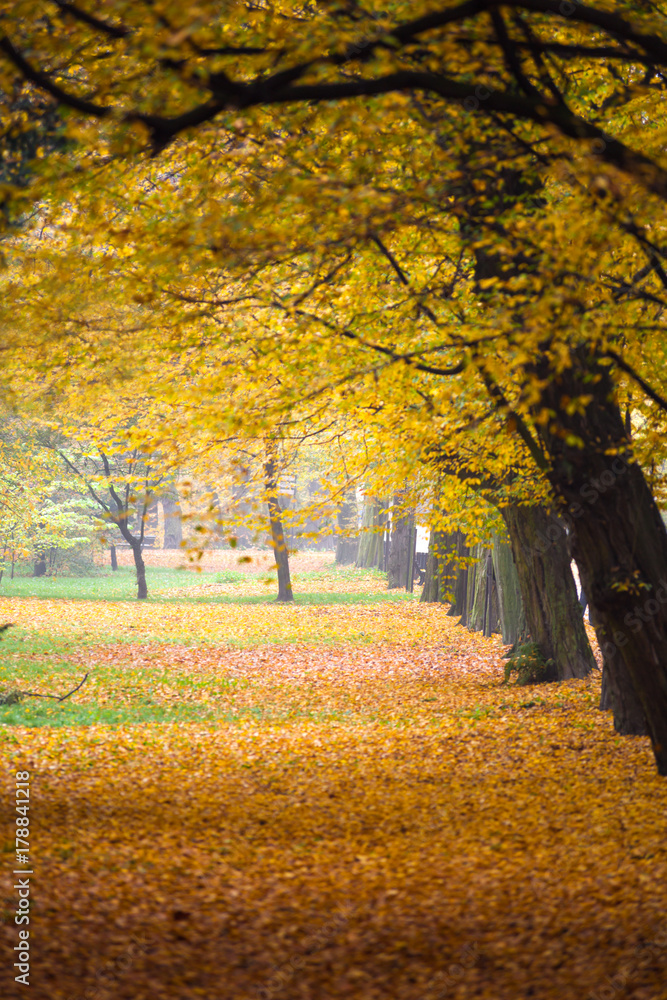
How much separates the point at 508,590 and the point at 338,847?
9.70m

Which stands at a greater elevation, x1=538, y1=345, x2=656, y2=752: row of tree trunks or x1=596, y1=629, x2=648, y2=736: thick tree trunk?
x1=538, y1=345, x2=656, y2=752: row of tree trunks

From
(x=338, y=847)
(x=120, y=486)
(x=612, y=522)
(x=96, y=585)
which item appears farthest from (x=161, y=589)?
(x=612, y=522)

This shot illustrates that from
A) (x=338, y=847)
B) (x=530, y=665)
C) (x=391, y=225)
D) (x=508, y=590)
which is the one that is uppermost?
(x=391, y=225)

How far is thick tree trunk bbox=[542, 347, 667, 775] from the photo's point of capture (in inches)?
238

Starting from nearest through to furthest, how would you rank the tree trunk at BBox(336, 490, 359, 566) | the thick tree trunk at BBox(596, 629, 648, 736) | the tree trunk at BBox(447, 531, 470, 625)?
the thick tree trunk at BBox(596, 629, 648, 736)
the tree trunk at BBox(447, 531, 470, 625)
the tree trunk at BBox(336, 490, 359, 566)

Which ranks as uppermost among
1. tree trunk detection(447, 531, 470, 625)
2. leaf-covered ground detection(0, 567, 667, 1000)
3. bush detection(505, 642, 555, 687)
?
tree trunk detection(447, 531, 470, 625)

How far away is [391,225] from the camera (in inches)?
210

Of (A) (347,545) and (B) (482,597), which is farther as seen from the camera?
(A) (347,545)

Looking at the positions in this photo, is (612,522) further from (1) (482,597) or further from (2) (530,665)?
(1) (482,597)

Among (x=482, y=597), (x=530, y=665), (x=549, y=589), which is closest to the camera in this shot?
(x=549, y=589)

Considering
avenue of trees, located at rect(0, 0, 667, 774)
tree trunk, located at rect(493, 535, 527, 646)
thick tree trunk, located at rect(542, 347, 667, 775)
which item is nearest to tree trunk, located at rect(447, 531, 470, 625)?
tree trunk, located at rect(493, 535, 527, 646)

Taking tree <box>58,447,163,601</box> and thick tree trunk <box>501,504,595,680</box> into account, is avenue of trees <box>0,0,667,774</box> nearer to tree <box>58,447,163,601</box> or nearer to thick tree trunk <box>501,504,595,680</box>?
thick tree trunk <box>501,504,595,680</box>

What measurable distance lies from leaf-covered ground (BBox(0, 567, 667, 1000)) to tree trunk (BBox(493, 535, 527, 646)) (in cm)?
267

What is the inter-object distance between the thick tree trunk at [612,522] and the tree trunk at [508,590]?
8.09 metres
